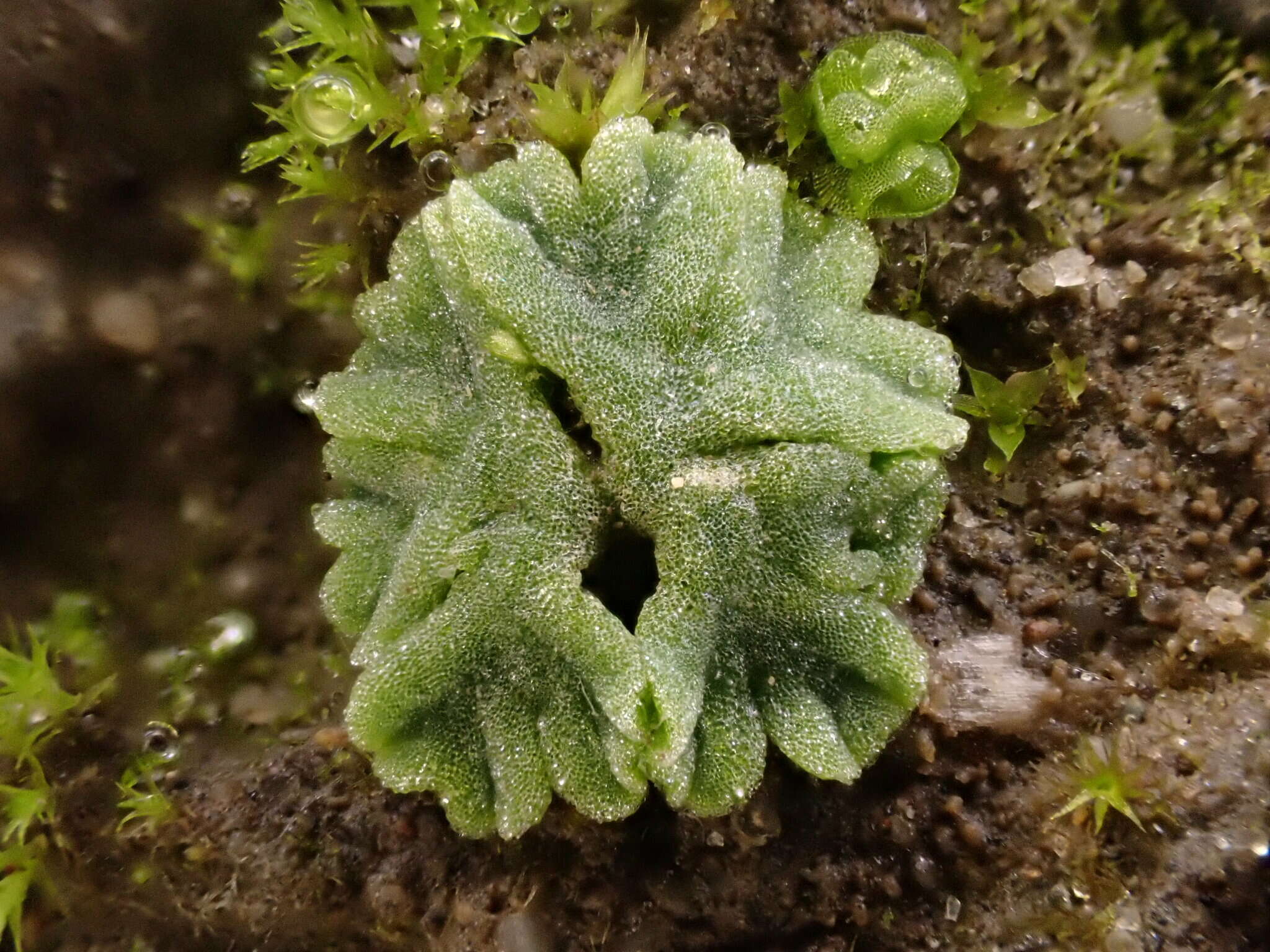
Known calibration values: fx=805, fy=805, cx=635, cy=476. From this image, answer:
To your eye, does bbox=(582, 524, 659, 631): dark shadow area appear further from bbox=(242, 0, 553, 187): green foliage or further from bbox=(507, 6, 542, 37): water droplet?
bbox=(507, 6, 542, 37): water droplet

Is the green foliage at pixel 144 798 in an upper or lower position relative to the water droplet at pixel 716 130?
lower

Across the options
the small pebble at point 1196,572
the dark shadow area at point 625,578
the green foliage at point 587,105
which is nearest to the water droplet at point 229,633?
the dark shadow area at point 625,578

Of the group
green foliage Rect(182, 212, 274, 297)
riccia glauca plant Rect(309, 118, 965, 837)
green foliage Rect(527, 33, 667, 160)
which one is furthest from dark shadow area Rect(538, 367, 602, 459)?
green foliage Rect(182, 212, 274, 297)

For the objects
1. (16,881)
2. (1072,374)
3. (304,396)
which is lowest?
(16,881)

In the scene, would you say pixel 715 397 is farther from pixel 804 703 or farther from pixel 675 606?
pixel 804 703

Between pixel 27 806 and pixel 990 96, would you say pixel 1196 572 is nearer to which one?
pixel 990 96

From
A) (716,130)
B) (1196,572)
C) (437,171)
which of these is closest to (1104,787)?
(1196,572)

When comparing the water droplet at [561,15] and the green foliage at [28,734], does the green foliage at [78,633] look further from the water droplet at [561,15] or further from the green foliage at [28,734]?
the water droplet at [561,15]

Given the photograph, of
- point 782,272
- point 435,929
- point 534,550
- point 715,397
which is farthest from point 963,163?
point 435,929
